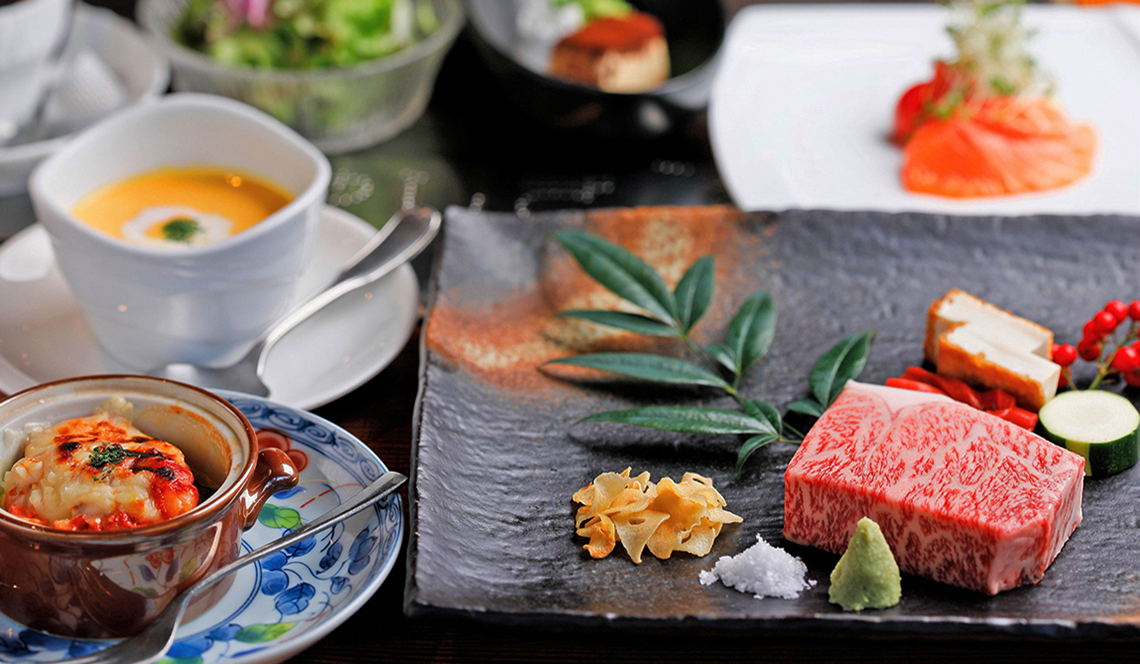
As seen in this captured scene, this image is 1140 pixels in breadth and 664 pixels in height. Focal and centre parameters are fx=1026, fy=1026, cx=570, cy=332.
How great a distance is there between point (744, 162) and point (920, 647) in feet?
5.57

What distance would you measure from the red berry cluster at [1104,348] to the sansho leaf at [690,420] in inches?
27.0

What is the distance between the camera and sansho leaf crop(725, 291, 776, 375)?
7.36 ft

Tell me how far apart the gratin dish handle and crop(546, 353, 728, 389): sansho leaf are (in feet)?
2.33

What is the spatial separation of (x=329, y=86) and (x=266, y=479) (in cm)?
180

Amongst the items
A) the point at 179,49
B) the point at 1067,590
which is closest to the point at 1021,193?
the point at 1067,590

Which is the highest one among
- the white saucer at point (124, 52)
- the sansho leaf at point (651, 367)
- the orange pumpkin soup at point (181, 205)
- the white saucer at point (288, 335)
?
the sansho leaf at point (651, 367)

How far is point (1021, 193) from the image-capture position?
118 inches

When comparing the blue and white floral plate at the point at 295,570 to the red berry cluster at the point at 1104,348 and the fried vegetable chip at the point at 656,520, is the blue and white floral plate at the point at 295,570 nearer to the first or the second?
the fried vegetable chip at the point at 656,520

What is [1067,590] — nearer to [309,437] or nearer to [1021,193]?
[309,437]

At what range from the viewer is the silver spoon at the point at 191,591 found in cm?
147

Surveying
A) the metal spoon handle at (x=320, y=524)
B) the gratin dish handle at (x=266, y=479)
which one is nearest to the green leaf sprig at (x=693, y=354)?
the metal spoon handle at (x=320, y=524)

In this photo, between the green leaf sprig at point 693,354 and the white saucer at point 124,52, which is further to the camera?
the white saucer at point 124,52

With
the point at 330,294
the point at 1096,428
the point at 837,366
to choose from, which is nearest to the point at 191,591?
the point at 330,294

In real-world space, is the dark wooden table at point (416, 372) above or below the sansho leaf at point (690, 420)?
below
